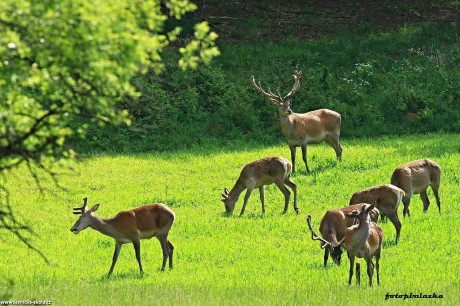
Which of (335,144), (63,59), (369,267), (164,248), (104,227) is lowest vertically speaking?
(335,144)

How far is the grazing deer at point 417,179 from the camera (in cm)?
2103

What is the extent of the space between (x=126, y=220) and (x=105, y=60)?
6530mm

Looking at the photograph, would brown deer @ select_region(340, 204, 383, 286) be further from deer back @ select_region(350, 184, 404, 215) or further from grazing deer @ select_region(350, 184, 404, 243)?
deer back @ select_region(350, 184, 404, 215)

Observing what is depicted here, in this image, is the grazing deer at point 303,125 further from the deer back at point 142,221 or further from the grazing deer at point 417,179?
the deer back at point 142,221

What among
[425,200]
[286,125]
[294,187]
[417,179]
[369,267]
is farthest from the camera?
[286,125]

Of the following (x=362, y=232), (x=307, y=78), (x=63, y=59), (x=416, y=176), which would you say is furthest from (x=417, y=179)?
(x=307, y=78)

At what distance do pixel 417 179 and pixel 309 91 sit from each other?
12206 millimetres

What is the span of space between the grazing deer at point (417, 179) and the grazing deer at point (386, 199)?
150cm

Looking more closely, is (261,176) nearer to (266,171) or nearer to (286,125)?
(266,171)

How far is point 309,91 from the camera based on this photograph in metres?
33.2

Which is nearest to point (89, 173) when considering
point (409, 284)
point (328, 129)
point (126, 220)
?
point (328, 129)

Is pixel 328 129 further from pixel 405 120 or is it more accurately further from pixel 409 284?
pixel 409 284

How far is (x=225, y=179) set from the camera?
1033 inches

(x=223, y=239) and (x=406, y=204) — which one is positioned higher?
(x=406, y=204)
